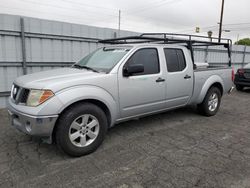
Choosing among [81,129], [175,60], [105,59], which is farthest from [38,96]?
[175,60]

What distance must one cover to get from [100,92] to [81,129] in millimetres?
643

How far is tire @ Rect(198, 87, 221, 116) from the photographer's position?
5418 millimetres

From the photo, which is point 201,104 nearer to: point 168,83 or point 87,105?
point 168,83

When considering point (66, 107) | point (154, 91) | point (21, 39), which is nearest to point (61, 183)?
point (66, 107)

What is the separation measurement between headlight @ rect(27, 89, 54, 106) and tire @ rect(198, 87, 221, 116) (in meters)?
3.93

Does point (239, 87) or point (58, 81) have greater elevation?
point (58, 81)

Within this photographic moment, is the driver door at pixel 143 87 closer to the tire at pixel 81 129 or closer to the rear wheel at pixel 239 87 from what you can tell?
the tire at pixel 81 129

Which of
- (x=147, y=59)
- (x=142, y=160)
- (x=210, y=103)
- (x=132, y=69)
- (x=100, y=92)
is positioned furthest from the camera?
(x=210, y=103)

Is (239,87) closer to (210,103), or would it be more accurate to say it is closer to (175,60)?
(210,103)

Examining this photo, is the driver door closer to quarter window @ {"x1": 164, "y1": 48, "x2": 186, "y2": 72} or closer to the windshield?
the windshield

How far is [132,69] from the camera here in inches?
141

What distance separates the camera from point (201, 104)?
17.9 feet

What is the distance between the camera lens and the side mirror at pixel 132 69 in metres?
3.59

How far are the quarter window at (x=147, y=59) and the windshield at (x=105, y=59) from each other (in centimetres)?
20
